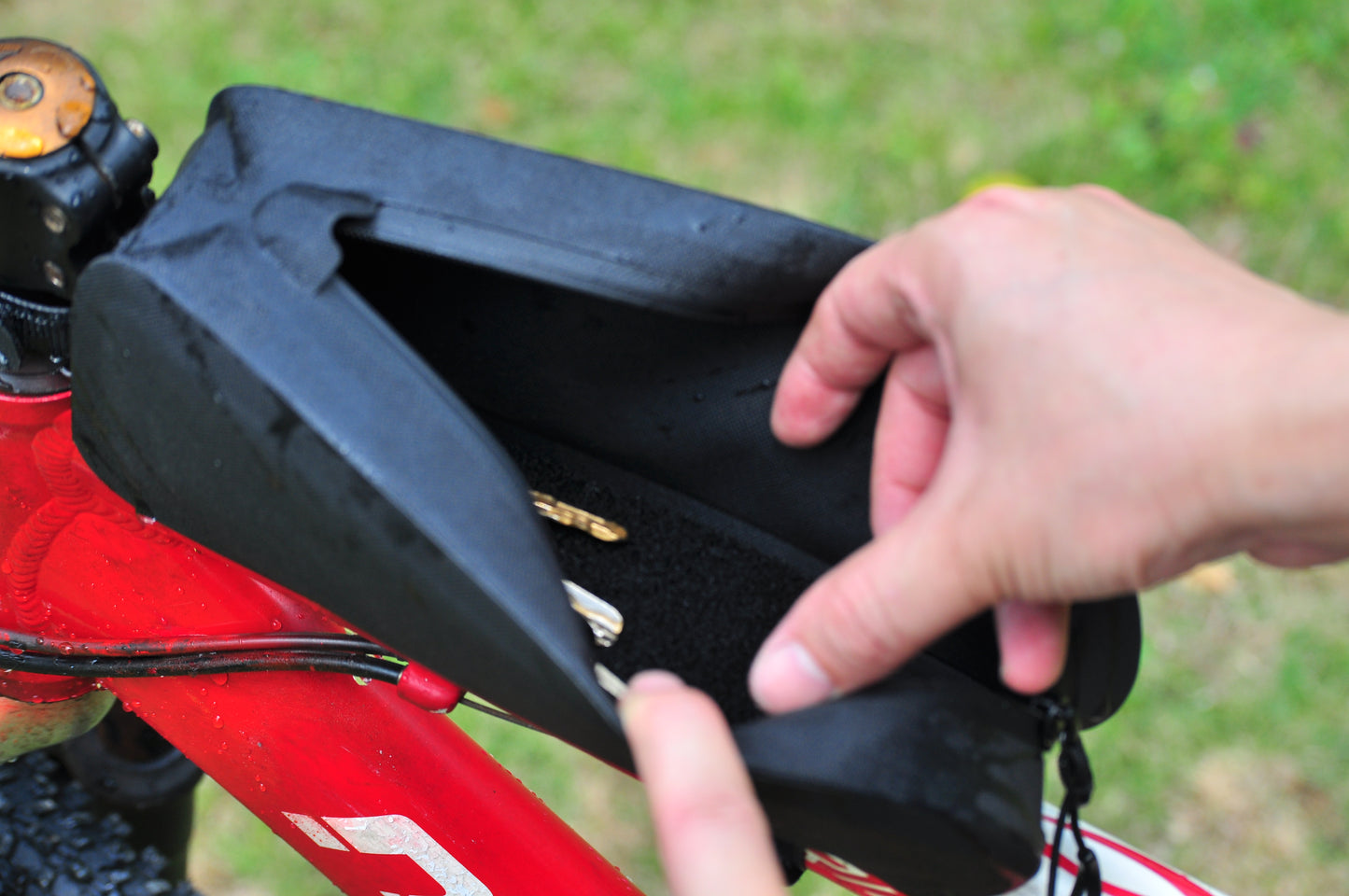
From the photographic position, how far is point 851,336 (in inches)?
28.2

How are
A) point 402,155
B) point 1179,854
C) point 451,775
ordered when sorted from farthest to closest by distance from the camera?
point 1179,854 < point 451,775 < point 402,155

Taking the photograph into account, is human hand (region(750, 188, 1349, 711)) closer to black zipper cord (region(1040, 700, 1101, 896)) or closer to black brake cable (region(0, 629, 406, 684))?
black zipper cord (region(1040, 700, 1101, 896))

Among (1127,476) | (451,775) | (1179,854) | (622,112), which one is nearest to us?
(1127,476)

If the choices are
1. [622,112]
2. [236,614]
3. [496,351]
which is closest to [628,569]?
[496,351]

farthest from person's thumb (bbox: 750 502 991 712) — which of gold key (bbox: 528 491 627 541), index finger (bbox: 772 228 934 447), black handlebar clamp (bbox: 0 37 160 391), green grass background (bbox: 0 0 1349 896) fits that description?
green grass background (bbox: 0 0 1349 896)

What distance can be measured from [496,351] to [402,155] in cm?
21

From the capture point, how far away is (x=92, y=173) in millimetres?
708

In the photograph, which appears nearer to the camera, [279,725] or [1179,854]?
[279,725]

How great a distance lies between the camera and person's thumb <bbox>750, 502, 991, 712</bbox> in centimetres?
59

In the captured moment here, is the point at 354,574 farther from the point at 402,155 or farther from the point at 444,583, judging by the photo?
the point at 402,155

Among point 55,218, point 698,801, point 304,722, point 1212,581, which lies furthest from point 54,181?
point 1212,581

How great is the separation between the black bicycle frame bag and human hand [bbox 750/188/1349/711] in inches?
2.6

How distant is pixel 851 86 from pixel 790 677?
1.84 m

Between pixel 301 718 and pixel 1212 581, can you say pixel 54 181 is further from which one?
pixel 1212 581
